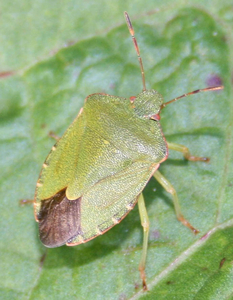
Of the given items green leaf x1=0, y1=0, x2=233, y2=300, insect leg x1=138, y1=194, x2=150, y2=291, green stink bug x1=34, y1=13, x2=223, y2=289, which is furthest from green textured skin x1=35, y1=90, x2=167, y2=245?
green leaf x1=0, y1=0, x2=233, y2=300

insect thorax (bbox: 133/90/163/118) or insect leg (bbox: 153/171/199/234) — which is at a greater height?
insect thorax (bbox: 133/90/163/118)

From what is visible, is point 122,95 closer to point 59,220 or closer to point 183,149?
point 183,149

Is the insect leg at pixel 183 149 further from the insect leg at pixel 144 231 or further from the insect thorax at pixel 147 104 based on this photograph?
the insect leg at pixel 144 231

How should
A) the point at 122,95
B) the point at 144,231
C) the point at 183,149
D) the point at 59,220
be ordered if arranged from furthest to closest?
the point at 122,95, the point at 183,149, the point at 144,231, the point at 59,220

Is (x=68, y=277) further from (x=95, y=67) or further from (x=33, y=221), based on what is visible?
(x=95, y=67)

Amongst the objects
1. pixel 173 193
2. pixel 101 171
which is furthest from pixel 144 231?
pixel 101 171

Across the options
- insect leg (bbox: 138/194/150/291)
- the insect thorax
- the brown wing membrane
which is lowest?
insect leg (bbox: 138/194/150/291)

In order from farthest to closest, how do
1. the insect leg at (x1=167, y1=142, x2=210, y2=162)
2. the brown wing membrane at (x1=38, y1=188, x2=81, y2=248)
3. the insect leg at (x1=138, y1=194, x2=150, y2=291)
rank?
the insect leg at (x1=167, y1=142, x2=210, y2=162) < the insect leg at (x1=138, y1=194, x2=150, y2=291) < the brown wing membrane at (x1=38, y1=188, x2=81, y2=248)

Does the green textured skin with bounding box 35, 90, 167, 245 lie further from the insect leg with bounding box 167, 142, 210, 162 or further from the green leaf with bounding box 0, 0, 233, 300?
the green leaf with bounding box 0, 0, 233, 300
